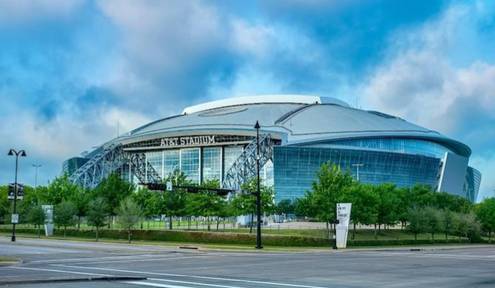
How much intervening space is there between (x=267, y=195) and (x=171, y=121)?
285 ft

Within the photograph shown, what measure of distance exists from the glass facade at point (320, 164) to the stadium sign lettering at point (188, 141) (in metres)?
20.6

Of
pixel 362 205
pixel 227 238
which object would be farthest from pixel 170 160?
pixel 227 238

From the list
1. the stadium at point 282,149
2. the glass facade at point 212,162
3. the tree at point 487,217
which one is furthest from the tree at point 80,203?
the tree at point 487,217

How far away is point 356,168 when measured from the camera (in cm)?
14100

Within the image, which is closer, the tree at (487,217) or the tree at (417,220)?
the tree at (417,220)

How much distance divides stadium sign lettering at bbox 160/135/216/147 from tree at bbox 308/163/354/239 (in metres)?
73.5

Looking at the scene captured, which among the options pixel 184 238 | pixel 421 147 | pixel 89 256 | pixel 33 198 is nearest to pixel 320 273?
pixel 89 256

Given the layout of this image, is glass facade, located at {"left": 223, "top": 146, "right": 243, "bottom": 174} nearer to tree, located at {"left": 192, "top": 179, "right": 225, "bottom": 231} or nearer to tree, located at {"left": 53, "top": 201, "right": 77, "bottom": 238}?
tree, located at {"left": 192, "top": 179, "right": 225, "bottom": 231}

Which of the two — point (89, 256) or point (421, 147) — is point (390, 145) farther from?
point (89, 256)

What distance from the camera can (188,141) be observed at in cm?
15450

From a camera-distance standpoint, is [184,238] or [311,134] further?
[311,134]

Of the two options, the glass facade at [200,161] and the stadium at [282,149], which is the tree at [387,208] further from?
the glass facade at [200,161]

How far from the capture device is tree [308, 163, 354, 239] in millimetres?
72312

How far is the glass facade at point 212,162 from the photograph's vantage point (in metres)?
154
